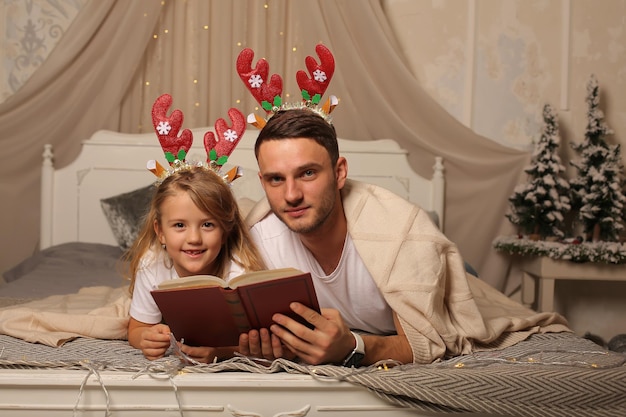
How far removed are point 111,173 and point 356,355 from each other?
2383 mm

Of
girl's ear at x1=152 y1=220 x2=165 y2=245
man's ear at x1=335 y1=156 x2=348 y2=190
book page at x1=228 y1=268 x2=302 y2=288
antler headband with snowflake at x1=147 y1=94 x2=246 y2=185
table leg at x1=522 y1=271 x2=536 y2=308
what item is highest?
antler headband with snowflake at x1=147 y1=94 x2=246 y2=185

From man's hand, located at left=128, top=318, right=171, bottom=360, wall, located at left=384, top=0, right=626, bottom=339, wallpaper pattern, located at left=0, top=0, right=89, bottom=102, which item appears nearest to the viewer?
man's hand, located at left=128, top=318, right=171, bottom=360

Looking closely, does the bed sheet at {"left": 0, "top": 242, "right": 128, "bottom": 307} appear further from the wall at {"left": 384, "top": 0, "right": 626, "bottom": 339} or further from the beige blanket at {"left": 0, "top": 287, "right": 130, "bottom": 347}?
the wall at {"left": 384, "top": 0, "right": 626, "bottom": 339}

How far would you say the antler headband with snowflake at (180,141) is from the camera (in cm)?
175

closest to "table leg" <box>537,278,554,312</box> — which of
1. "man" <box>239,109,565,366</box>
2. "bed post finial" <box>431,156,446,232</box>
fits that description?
"bed post finial" <box>431,156,446,232</box>

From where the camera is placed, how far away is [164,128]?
5.74ft

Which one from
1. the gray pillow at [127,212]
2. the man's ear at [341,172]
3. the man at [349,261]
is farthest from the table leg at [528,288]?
the man's ear at [341,172]

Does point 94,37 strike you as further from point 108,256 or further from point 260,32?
point 108,256

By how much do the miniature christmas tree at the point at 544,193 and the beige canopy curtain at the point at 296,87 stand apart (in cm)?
13

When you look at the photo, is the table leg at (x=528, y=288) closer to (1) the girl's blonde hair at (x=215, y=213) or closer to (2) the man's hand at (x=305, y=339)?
(1) the girl's blonde hair at (x=215, y=213)

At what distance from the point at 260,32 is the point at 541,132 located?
4.95 ft

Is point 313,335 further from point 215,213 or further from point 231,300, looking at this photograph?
point 215,213

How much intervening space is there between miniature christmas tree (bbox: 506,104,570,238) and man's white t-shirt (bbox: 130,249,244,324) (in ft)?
6.97

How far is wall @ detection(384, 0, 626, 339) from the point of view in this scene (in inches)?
148
